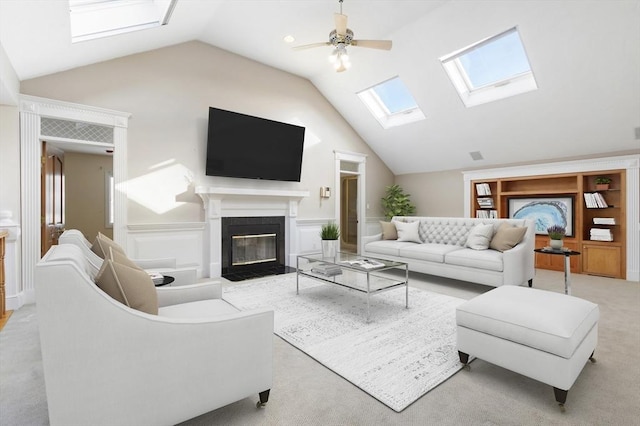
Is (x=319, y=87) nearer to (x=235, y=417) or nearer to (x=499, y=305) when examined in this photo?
(x=499, y=305)

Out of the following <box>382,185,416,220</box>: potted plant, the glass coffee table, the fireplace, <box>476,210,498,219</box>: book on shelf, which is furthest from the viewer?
<box>382,185,416,220</box>: potted plant

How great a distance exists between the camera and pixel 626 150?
4.97 meters

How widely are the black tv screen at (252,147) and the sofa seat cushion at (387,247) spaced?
189 cm

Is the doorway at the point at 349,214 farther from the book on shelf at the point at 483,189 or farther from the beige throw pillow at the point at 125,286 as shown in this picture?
the beige throw pillow at the point at 125,286

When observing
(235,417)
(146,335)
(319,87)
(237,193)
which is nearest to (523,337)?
(235,417)

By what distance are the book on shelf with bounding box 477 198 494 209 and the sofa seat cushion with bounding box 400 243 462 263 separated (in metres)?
2.27

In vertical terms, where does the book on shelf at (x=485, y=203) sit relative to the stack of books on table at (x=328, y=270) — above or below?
above

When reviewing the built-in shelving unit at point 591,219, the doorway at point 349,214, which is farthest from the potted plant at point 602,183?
the doorway at point 349,214

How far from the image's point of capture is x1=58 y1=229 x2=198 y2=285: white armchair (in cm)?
227

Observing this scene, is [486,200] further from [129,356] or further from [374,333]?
[129,356]

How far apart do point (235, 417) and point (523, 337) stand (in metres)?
1.69

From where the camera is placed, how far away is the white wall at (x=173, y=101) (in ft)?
13.9

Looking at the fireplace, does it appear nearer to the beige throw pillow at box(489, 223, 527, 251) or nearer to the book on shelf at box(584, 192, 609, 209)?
the beige throw pillow at box(489, 223, 527, 251)

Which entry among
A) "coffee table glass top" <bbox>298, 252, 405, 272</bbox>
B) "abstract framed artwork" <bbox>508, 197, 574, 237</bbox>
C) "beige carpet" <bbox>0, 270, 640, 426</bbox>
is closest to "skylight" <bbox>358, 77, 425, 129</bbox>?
"abstract framed artwork" <bbox>508, 197, 574, 237</bbox>
